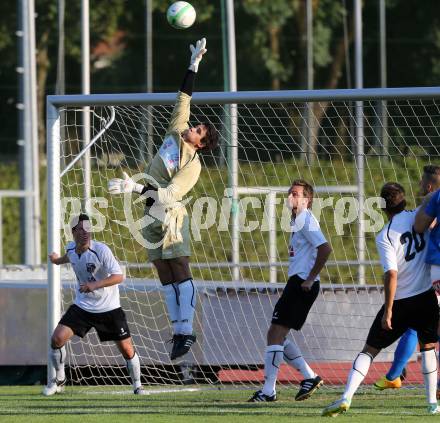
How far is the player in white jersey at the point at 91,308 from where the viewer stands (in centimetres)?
1122

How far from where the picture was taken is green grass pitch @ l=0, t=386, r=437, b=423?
9.12 m

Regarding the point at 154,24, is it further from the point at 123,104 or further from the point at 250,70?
the point at 123,104

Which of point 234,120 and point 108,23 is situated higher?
point 108,23

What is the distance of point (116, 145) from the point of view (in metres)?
13.4

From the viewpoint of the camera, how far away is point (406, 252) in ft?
30.3

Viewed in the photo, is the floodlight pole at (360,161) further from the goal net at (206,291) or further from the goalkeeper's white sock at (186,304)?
the goalkeeper's white sock at (186,304)

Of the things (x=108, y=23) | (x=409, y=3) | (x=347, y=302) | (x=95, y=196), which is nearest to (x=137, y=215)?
(x=95, y=196)

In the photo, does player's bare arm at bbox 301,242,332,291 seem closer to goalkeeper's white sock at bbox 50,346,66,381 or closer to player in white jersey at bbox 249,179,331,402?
player in white jersey at bbox 249,179,331,402

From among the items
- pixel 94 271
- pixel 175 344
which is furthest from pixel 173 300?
pixel 94 271

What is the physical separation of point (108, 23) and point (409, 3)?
705cm

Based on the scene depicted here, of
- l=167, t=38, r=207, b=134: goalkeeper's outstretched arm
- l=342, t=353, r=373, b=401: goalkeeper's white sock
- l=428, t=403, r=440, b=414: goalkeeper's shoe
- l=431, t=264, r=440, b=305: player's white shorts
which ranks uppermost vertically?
l=167, t=38, r=207, b=134: goalkeeper's outstretched arm

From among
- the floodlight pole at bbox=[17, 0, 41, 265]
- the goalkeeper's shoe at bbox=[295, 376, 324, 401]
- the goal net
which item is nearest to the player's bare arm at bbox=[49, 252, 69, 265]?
the goal net

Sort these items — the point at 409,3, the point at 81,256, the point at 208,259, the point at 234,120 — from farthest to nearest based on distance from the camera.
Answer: the point at 409,3 < the point at 208,259 < the point at 234,120 < the point at 81,256

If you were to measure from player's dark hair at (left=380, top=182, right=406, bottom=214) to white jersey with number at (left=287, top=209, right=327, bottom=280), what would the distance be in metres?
1.14
